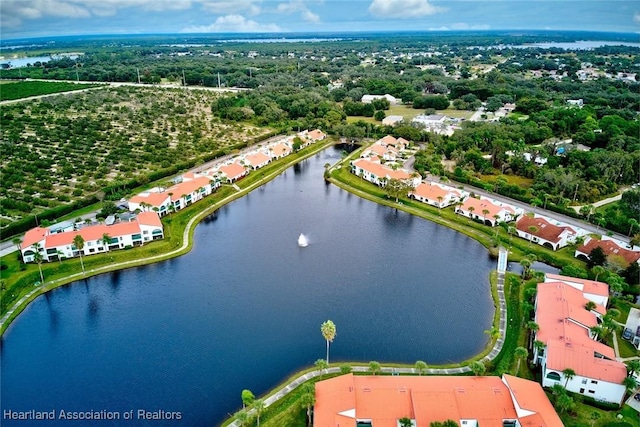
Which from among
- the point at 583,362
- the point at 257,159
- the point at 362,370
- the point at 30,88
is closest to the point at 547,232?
the point at 583,362

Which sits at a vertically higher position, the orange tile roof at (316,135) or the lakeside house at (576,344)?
the orange tile roof at (316,135)

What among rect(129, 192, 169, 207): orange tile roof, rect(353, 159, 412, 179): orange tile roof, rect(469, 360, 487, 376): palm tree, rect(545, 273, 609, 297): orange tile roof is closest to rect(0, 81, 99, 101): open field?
rect(129, 192, 169, 207): orange tile roof

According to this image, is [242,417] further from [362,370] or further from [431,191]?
[431,191]

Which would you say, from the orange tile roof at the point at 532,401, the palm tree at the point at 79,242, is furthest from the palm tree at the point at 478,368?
the palm tree at the point at 79,242

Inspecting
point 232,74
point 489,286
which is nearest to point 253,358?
point 489,286

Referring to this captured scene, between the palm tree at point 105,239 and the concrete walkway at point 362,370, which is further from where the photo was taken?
the palm tree at point 105,239

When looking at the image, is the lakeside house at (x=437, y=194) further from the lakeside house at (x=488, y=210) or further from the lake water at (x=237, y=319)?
the lake water at (x=237, y=319)

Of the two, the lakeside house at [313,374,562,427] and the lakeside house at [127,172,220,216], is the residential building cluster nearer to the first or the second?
the lakeside house at [127,172,220,216]
